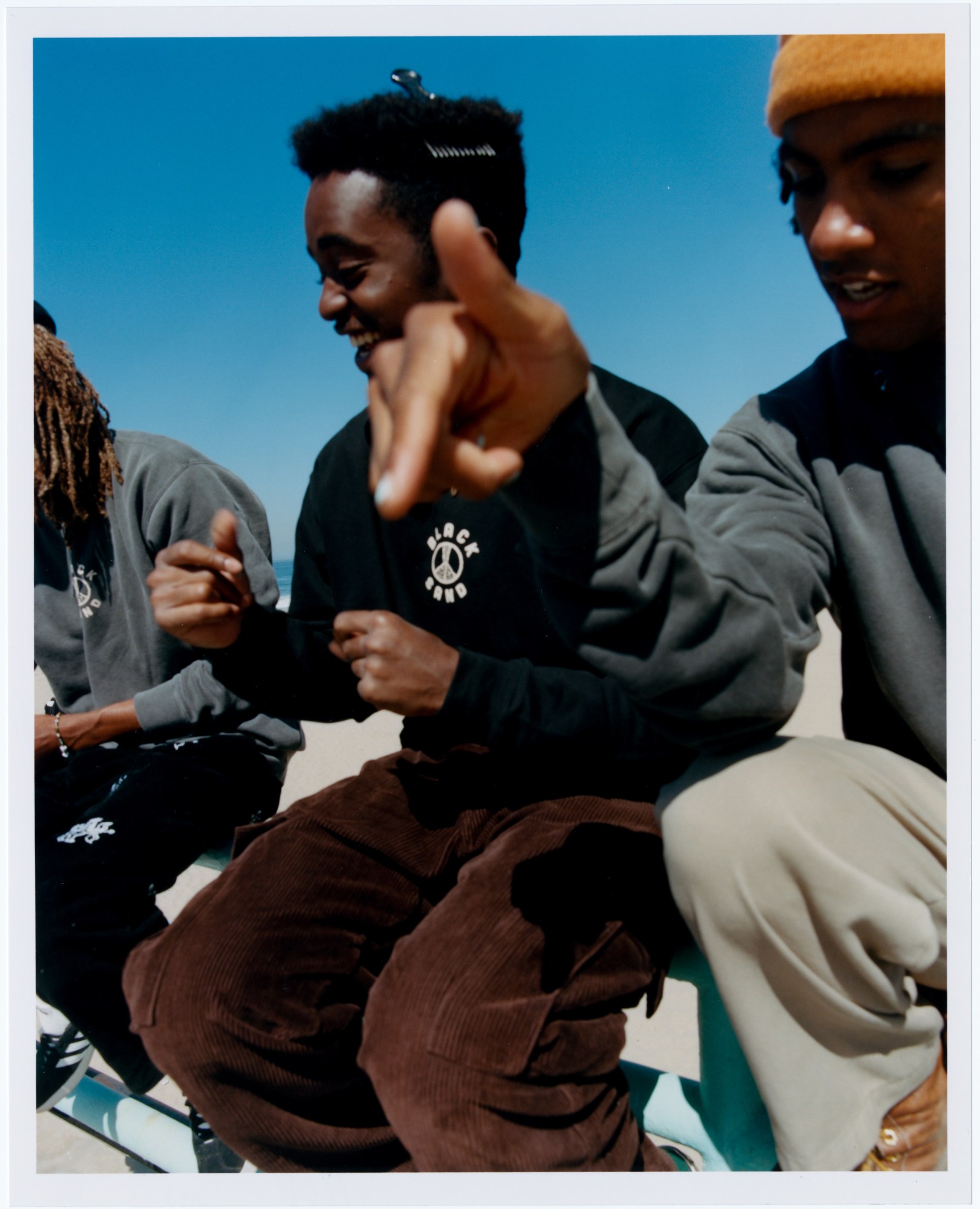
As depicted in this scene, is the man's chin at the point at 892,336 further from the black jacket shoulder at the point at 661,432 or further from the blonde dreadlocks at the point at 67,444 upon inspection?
the blonde dreadlocks at the point at 67,444

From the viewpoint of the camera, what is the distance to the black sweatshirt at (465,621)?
1.14 meters

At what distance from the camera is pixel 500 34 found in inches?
45.3

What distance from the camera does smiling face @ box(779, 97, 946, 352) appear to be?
0.93m

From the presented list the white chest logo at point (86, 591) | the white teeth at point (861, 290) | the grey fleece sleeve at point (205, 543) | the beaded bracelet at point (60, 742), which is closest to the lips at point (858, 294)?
the white teeth at point (861, 290)

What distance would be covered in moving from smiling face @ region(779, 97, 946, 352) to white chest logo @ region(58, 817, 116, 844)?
1.38 m

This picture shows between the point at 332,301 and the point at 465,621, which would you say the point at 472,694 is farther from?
the point at 332,301

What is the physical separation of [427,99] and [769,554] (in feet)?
3.70

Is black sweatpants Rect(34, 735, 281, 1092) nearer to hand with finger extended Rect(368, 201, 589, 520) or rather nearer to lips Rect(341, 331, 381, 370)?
lips Rect(341, 331, 381, 370)

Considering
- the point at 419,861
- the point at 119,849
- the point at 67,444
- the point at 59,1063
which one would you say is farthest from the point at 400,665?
the point at 59,1063

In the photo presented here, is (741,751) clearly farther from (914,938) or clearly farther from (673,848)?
(914,938)

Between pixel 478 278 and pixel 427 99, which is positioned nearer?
pixel 478 278

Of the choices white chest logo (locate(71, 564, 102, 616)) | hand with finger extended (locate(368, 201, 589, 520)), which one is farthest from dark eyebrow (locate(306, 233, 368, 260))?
white chest logo (locate(71, 564, 102, 616))

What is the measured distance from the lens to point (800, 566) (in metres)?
0.94

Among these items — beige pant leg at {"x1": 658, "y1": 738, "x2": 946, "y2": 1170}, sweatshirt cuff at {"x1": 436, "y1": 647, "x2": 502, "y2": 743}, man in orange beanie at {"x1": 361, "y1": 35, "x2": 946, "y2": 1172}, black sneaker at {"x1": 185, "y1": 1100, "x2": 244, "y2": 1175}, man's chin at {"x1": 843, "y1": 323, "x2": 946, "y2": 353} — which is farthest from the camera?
black sneaker at {"x1": 185, "y1": 1100, "x2": 244, "y2": 1175}
